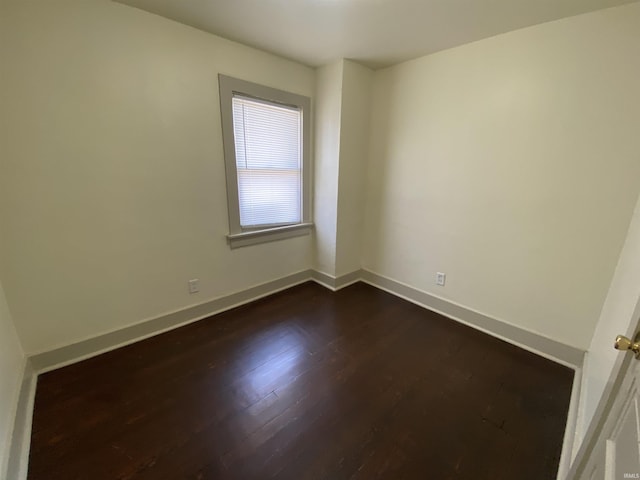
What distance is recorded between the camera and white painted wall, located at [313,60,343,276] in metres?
2.66

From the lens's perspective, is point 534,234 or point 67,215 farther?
point 534,234

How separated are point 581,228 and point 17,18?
140 inches

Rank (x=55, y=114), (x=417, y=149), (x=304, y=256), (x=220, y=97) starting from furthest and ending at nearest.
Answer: (x=304, y=256), (x=417, y=149), (x=220, y=97), (x=55, y=114)

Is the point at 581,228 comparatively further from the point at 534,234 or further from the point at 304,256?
the point at 304,256

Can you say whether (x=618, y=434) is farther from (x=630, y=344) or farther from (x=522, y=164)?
(x=522, y=164)

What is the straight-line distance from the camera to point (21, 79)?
4.84 feet

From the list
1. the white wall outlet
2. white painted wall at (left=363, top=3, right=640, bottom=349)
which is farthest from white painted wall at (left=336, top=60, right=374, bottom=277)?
the white wall outlet

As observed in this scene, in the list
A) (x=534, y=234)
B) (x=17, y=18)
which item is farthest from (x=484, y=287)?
(x=17, y=18)

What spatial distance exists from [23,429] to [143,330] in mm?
832

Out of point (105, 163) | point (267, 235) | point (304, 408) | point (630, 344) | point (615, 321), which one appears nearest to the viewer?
point (630, 344)

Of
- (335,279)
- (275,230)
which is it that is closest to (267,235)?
(275,230)

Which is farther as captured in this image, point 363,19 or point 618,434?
point 363,19

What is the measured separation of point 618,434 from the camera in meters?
0.73

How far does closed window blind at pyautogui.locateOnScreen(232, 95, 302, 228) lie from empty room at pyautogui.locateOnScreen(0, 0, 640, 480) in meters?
0.02
